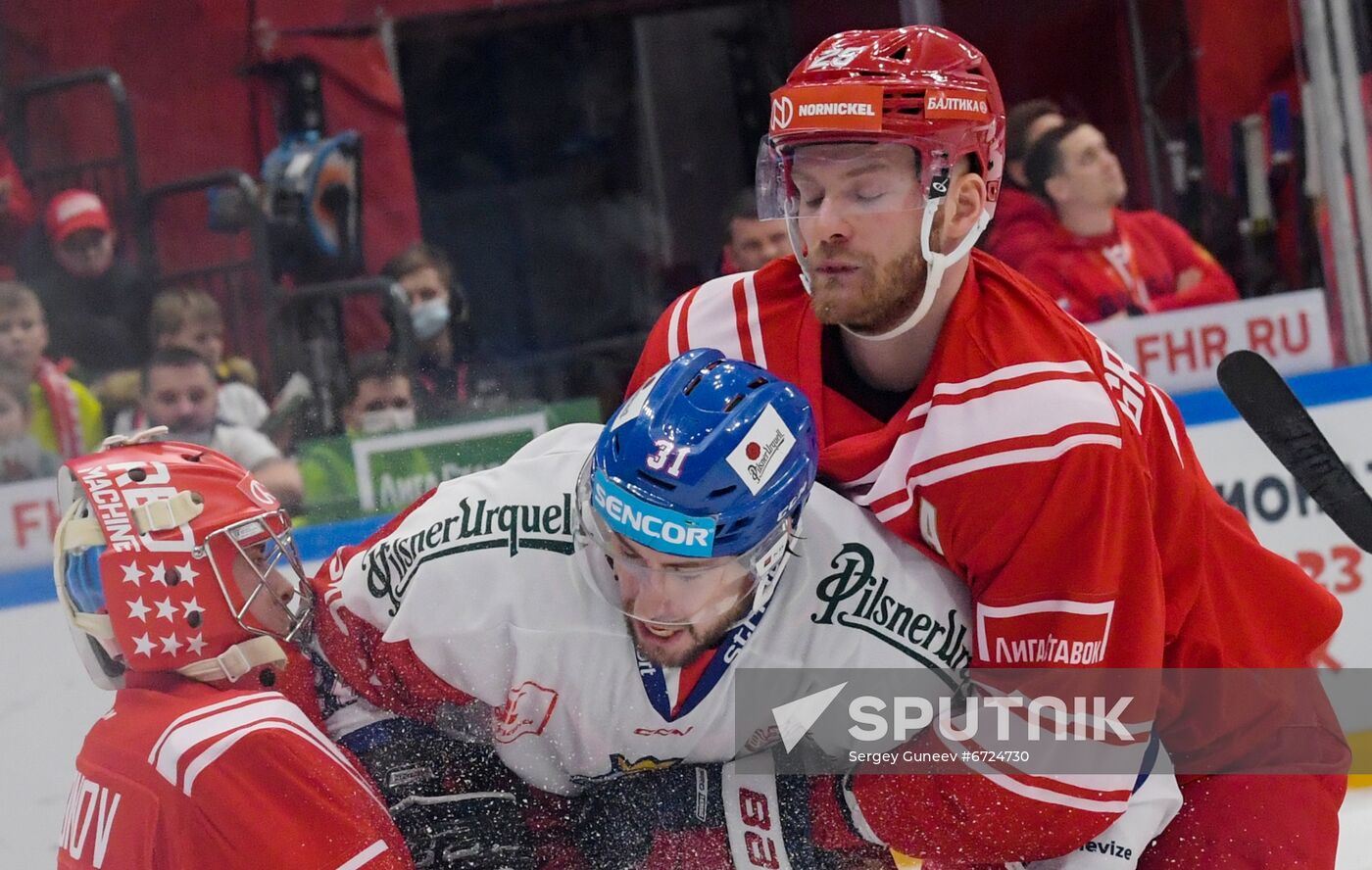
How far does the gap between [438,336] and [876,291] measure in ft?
5.84

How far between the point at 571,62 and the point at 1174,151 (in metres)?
1.58

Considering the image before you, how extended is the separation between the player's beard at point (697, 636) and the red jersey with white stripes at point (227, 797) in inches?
16.0

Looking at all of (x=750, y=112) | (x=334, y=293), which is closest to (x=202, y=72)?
(x=334, y=293)

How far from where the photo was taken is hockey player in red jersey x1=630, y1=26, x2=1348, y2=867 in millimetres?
1920

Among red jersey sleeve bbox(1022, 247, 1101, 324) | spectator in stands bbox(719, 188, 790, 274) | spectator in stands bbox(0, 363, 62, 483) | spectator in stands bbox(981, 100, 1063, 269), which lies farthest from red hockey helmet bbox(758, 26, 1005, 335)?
spectator in stands bbox(0, 363, 62, 483)

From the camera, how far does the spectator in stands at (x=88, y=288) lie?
358 cm

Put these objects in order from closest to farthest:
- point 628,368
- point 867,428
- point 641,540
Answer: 1. point 641,540
2. point 867,428
3. point 628,368

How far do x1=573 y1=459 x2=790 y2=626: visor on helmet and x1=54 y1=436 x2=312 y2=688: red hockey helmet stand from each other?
1.58ft

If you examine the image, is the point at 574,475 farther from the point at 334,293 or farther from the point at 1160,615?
the point at 334,293

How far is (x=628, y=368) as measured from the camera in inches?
137

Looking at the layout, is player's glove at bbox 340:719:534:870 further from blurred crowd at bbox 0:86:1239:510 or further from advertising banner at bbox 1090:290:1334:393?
advertising banner at bbox 1090:290:1334:393

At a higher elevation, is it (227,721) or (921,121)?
(921,121)

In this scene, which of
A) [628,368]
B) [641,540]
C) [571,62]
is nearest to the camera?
[641,540]

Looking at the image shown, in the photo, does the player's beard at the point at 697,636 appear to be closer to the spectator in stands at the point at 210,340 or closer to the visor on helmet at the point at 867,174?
the visor on helmet at the point at 867,174
